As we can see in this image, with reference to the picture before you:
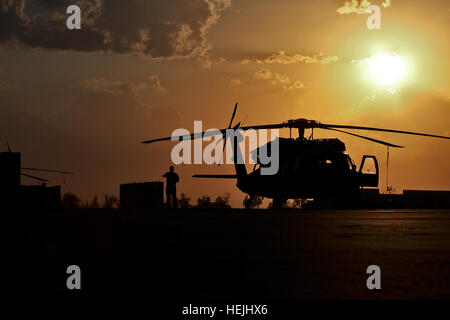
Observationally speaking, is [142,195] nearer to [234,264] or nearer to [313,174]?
[313,174]

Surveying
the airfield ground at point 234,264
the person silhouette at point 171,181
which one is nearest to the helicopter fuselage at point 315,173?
the person silhouette at point 171,181

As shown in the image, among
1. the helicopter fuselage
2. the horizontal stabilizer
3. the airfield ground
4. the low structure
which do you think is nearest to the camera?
the airfield ground

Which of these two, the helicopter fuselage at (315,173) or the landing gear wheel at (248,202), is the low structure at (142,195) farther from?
the helicopter fuselage at (315,173)

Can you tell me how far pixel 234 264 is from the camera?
574 centimetres

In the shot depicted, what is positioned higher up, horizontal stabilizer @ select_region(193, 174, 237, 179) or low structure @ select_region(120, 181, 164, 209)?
horizontal stabilizer @ select_region(193, 174, 237, 179)

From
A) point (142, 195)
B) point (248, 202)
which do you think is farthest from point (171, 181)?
point (142, 195)

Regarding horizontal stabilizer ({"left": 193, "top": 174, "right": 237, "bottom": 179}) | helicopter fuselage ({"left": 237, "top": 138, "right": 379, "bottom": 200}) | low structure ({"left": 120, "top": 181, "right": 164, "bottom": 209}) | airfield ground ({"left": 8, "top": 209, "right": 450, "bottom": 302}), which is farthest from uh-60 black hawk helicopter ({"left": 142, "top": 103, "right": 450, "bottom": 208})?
airfield ground ({"left": 8, "top": 209, "right": 450, "bottom": 302})

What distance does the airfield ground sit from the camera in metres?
4.32

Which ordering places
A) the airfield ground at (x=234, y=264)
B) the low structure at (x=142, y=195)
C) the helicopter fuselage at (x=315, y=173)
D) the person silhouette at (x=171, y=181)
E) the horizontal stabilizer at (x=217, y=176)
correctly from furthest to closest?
the low structure at (x=142, y=195)
the horizontal stabilizer at (x=217, y=176)
the person silhouette at (x=171, y=181)
the helicopter fuselage at (x=315, y=173)
the airfield ground at (x=234, y=264)

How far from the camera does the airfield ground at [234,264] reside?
4.32 meters

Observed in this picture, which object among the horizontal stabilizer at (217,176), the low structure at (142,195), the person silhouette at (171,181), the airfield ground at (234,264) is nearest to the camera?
the airfield ground at (234,264)

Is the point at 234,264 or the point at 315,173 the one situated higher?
the point at 315,173

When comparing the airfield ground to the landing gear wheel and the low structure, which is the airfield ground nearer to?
the landing gear wheel
